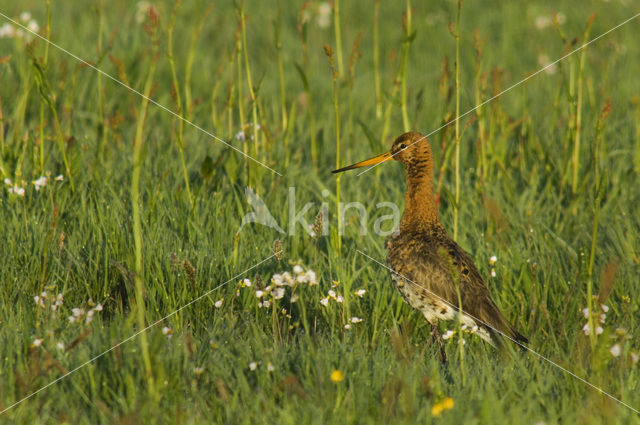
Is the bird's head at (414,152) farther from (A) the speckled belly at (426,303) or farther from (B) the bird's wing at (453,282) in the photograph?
(A) the speckled belly at (426,303)

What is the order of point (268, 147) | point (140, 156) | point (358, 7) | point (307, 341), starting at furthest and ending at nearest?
1. point (358, 7)
2. point (268, 147)
3. point (307, 341)
4. point (140, 156)

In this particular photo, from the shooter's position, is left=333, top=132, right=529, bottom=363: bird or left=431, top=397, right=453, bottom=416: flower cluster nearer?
left=431, top=397, right=453, bottom=416: flower cluster

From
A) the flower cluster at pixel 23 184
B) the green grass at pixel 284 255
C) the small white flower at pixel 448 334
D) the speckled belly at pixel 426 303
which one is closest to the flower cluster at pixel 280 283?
the green grass at pixel 284 255

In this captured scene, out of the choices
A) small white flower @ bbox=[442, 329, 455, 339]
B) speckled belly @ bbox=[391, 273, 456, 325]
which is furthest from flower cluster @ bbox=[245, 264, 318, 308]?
small white flower @ bbox=[442, 329, 455, 339]

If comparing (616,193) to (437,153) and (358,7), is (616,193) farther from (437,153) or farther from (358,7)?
(358,7)

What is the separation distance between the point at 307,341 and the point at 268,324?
1.57 ft

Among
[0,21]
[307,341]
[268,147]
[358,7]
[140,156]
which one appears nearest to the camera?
[140,156]

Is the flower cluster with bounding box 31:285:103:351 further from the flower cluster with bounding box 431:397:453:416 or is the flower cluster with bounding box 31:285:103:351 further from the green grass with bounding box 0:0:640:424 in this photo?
the flower cluster with bounding box 431:397:453:416

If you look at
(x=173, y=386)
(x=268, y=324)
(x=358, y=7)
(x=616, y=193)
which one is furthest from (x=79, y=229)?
(x=358, y=7)

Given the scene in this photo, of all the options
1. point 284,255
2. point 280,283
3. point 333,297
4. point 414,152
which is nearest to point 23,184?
point 284,255

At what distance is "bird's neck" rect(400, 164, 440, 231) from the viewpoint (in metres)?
4.12

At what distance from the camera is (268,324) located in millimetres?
3783

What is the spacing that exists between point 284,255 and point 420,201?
0.83m

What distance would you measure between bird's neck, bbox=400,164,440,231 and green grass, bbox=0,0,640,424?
235 millimetres
